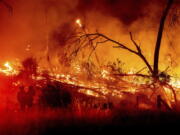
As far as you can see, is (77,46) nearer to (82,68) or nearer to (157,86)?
(82,68)

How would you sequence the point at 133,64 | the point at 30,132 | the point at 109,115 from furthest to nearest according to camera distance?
the point at 133,64 → the point at 109,115 → the point at 30,132

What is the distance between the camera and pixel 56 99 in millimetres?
13766

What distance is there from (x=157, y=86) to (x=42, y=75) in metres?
5.69

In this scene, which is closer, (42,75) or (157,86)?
(157,86)

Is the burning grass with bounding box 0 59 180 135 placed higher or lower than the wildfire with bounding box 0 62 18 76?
lower

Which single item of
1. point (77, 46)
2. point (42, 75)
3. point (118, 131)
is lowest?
point (118, 131)

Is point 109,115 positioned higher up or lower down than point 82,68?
lower down

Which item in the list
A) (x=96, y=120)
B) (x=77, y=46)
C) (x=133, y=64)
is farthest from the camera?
(x=133, y=64)

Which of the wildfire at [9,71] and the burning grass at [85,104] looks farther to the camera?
the wildfire at [9,71]

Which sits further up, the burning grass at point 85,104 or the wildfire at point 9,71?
the wildfire at point 9,71

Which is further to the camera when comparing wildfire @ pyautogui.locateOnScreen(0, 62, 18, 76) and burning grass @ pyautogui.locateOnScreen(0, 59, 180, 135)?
wildfire @ pyautogui.locateOnScreen(0, 62, 18, 76)

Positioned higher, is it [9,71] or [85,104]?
[9,71]

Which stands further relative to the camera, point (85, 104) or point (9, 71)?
point (9, 71)

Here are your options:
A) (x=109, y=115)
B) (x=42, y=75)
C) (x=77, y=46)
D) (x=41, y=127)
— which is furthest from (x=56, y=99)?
(x=41, y=127)
